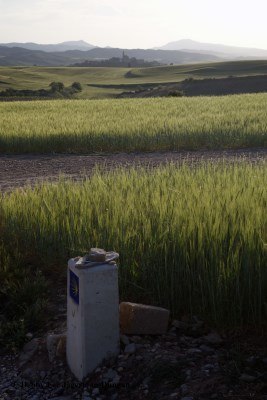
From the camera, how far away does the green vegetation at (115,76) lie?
7131cm

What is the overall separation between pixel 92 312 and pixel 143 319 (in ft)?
1.34

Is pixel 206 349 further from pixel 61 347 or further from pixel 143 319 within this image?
pixel 61 347

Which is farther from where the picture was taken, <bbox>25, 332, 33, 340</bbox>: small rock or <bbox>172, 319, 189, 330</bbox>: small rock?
<bbox>25, 332, 33, 340</bbox>: small rock

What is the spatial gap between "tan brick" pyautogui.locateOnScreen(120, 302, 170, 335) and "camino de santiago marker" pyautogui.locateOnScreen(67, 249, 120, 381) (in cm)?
19

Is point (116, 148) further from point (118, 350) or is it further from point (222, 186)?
Result: point (118, 350)

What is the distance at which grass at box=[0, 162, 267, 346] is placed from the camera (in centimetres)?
338

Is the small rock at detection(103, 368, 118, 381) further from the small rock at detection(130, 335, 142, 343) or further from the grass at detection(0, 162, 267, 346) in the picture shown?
the grass at detection(0, 162, 267, 346)

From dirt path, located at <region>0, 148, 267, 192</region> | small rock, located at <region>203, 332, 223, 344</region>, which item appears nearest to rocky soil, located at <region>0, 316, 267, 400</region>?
small rock, located at <region>203, 332, 223, 344</region>

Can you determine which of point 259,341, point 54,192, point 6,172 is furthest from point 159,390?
point 6,172

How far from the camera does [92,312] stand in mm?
2953

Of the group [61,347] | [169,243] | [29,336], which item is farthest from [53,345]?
[169,243]

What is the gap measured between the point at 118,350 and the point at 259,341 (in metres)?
0.75

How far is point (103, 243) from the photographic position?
13.6 ft

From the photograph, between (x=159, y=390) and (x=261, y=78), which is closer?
(x=159, y=390)
